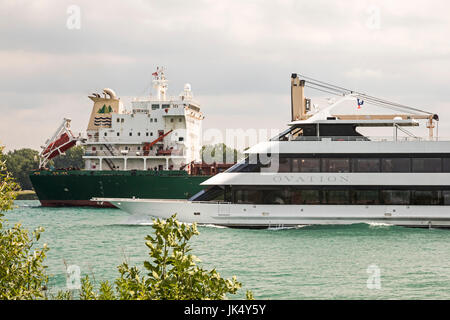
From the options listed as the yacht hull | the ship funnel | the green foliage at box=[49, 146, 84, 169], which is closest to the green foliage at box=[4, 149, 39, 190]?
the green foliage at box=[49, 146, 84, 169]

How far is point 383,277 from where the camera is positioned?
16.3 meters

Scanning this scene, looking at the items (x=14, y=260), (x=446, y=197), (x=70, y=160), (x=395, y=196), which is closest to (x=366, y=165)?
(x=395, y=196)

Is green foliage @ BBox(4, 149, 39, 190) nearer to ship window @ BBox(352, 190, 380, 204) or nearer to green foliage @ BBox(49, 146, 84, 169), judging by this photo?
green foliage @ BBox(49, 146, 84, 169)

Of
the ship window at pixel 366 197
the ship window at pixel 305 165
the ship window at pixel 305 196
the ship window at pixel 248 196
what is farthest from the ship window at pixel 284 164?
the ship window at pixel 366 197

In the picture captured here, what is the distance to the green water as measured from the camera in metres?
15.1

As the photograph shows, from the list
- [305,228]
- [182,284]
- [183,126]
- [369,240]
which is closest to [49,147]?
[183,126]

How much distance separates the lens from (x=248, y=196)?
27703 mm

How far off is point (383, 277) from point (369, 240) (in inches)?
281

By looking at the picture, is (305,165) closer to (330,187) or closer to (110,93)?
(330,187)

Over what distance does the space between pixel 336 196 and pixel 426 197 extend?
4299 mm

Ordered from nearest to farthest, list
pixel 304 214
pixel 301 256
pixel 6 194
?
pixel 6 194
pixel 301 256
pixel 304 214

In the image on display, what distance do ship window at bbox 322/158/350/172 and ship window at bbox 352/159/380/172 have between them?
38 cm

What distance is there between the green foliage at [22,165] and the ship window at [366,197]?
251ft
